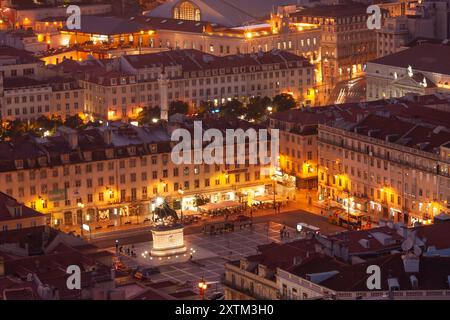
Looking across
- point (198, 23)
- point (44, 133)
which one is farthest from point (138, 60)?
point (198, 23)

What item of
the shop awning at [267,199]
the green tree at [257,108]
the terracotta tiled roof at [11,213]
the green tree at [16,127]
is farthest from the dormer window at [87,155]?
the green tree at [257,108]

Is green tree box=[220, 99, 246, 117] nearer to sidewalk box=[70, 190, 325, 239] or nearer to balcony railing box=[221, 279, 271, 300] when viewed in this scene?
sidewalk box=[70, 190, 325, 239]

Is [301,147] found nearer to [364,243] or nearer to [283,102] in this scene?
[283,102]

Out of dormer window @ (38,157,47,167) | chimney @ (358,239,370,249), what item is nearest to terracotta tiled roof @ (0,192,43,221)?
dormer window @ (38,157,47,167)

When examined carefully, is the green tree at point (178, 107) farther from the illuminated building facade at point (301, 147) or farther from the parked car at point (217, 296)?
the parked car at point (217, 296)

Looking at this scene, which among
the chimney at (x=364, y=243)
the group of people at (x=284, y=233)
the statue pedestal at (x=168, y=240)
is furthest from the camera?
the group of people at (x=284, y=233)

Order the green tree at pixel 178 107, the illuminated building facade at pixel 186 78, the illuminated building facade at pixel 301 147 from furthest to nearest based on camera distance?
1. the illuminated building facade at pixel 186 78
2. the green tree at pixel 178 107
3. the illuminated building facade at pixel 301 147
